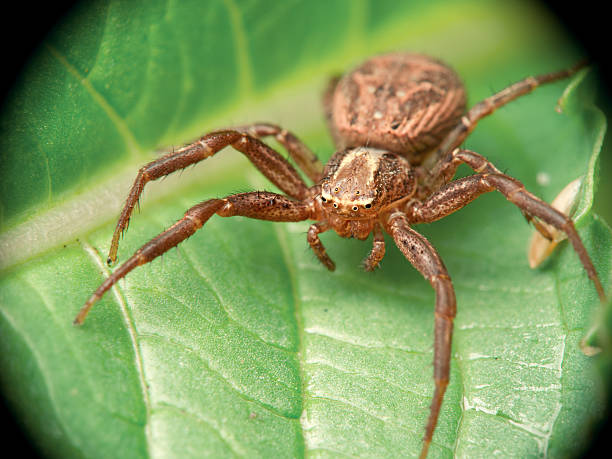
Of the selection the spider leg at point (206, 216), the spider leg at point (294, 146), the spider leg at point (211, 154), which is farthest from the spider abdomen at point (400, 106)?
the spider leg at point (206, 216)

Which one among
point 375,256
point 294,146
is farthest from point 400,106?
point 375,256

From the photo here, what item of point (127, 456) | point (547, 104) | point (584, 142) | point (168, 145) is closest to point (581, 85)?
point (584, 142)

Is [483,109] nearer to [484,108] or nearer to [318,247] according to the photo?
[484,108]

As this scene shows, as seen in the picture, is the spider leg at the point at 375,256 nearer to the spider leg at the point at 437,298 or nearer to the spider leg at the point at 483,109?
the spider leg at the point at 437,298

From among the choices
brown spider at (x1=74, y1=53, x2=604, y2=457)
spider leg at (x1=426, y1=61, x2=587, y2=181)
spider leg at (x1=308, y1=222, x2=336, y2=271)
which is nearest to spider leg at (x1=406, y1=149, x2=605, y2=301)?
brown spider at (x1=74, y1=53, x2=604, y2=457)

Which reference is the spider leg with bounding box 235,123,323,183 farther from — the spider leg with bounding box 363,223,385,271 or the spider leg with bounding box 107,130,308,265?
the spider leg with bounding box 363,223,385,271

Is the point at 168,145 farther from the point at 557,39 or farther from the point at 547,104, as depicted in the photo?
the point at 557,39

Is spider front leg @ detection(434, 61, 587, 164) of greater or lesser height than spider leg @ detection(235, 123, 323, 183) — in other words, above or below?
below
